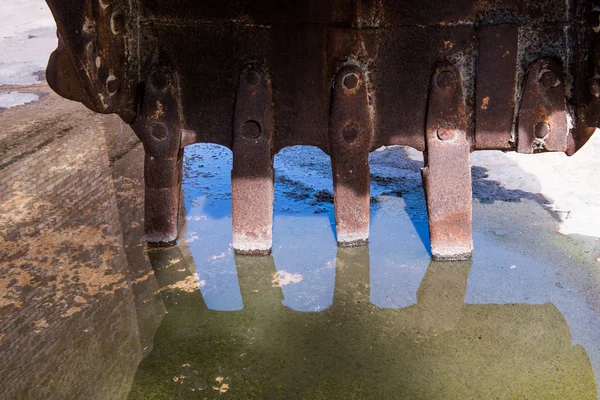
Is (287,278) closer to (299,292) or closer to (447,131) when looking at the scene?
(299,292)

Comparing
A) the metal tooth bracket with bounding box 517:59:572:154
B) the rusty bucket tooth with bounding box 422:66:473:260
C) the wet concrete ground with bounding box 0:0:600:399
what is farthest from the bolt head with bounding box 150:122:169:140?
the metal tooth bracket with bounding box 517:59:572:154

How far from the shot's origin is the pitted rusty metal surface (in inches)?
89.7

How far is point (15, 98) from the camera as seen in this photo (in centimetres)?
474

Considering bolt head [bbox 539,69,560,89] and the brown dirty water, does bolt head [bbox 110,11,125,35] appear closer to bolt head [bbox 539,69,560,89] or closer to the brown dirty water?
the brown dirty water

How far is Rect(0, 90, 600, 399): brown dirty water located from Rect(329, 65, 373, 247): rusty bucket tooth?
165mm

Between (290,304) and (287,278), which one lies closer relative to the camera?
(290,304)

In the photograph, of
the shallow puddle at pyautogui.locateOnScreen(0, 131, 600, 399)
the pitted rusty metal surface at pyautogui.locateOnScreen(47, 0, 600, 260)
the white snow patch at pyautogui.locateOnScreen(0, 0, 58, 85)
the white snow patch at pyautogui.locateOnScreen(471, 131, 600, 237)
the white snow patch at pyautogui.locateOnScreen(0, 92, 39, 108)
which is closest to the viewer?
the shallow puddle at pyautogui.locateOnScreen(0, 131, 600, 399)

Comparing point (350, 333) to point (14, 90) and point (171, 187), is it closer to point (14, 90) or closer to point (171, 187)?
point (171, 187)

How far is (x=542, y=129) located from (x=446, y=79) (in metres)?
0.38

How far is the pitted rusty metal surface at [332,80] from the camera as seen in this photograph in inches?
89.7

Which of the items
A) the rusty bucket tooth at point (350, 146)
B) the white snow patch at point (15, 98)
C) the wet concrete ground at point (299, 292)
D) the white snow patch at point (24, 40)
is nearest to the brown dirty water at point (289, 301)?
the wet concrete ground at point (299, 292)

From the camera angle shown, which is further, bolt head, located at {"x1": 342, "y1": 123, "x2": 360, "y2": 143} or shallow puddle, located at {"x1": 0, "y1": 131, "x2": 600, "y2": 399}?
bolt head, located at {"x1": 342, "y1": 123, "x2": 360, "y2": 143}

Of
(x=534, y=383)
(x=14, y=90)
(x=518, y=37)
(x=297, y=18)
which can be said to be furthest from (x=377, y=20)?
(x=14, y=90)

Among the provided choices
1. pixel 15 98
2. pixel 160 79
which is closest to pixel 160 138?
pixel 160 79
